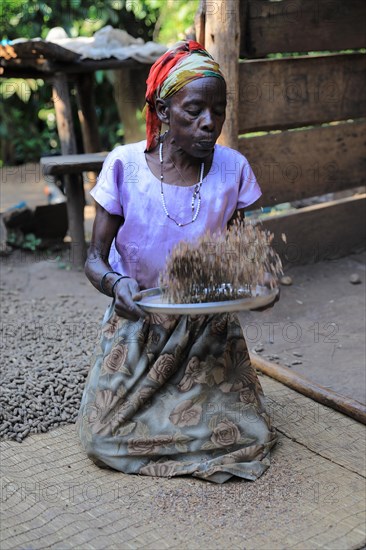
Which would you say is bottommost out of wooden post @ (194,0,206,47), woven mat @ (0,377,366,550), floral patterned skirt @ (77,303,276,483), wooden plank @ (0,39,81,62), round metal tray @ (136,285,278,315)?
woven mat @ (0,377,366,550)

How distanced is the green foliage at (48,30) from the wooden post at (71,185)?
3.18 metres

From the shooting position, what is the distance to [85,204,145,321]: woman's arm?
248cm

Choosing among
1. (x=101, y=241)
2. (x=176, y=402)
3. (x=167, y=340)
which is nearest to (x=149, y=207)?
(x=101, y=241)

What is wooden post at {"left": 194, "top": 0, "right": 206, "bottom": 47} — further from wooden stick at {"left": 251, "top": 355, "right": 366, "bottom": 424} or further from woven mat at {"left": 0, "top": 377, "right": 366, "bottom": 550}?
woven mat at {"left": 0, "top": 377, "right": 366, "bottom": 550}

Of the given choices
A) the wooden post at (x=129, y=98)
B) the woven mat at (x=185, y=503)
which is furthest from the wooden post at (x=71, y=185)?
the woven mat at (x=185, y=503)

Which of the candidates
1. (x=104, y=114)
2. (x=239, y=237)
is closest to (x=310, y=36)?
(x=239, y=237)

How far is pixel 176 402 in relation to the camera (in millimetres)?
2688

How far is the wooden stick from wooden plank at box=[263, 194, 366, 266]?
1534mm

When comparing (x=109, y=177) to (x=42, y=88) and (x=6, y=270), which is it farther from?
(x=42, y=88)

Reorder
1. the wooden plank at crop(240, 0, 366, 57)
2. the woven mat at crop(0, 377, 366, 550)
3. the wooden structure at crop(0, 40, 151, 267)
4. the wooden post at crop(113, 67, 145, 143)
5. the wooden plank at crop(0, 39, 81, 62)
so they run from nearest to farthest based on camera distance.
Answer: the woven mat at crop(0, 377, 366, 550) → the wooden plank at crop(240, 0, 366, 57) → the wooden plank at crop(0, 39, 81, 62) → the wooden structure at crop(0, 40, 151, 267) → the wooden post at crop(113, 67, 145, 143)

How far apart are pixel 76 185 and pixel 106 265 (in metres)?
3.06

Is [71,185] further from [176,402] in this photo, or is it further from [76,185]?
[176,402]

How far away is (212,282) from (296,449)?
0.79 meters

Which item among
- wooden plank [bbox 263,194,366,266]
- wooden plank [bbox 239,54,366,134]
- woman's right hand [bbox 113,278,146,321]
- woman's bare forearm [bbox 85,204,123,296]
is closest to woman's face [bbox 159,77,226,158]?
woman's bare forearm [bbox 85,204,123,296]
